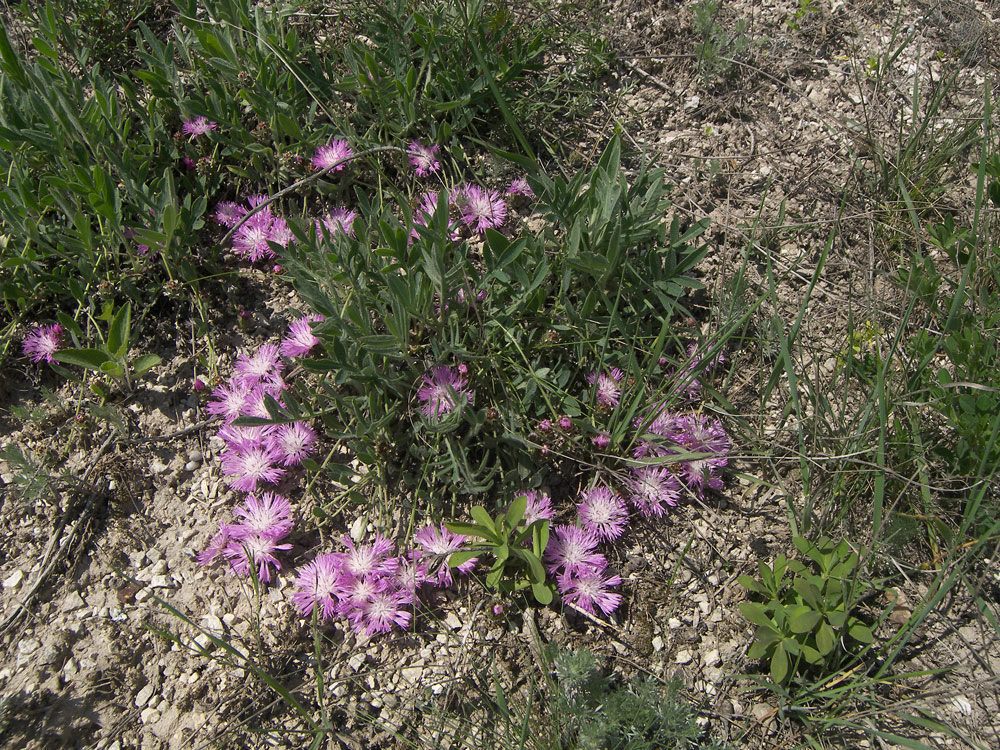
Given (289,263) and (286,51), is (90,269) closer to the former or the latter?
(289,263)

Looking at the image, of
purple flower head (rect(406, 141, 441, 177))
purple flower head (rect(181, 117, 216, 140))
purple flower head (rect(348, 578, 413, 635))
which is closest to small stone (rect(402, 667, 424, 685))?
purple flower head (rect(348, 578, 413, 635))

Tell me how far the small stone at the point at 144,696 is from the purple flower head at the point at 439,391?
1.14m

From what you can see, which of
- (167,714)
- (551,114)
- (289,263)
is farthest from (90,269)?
(551,114)

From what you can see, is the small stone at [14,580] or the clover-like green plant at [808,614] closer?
the clover-like green plant at [808,614]

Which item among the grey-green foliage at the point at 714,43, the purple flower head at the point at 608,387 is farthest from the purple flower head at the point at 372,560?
the grey-green foliage at the point at 714,43

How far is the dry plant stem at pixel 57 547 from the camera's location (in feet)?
6.97

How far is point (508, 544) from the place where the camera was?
2021mm

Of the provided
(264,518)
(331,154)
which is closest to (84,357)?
(264,518)

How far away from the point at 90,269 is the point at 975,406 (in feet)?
9.53

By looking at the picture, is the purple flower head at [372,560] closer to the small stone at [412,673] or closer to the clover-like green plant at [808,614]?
the small stone at [412,673]

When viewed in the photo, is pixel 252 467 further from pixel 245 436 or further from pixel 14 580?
pixel 14 580

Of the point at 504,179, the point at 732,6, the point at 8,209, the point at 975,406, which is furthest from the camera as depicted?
the point at 732,6

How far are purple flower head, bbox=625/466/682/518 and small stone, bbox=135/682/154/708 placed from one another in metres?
1.55

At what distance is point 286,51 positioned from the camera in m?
2.56
